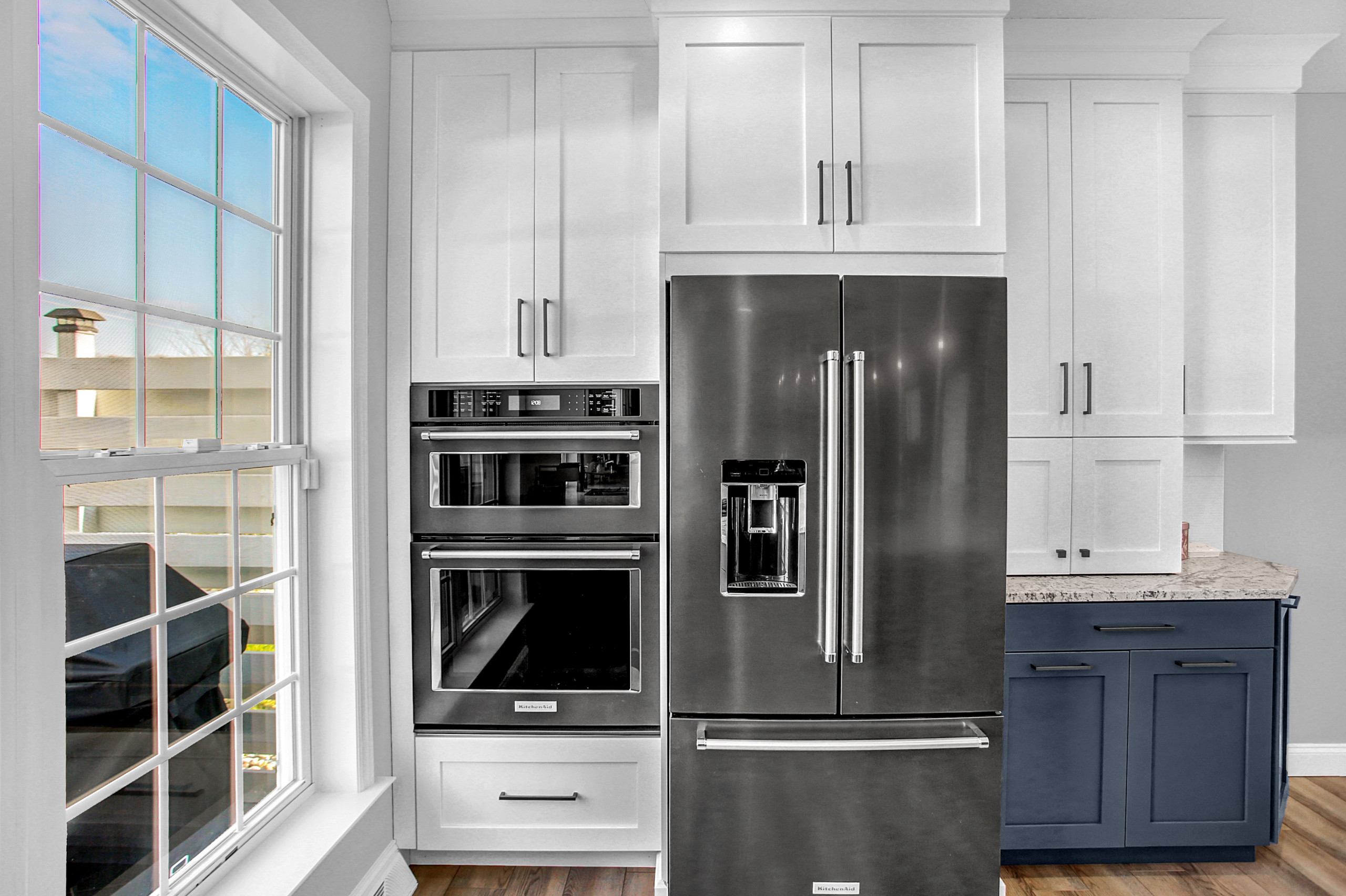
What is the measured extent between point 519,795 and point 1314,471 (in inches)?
123

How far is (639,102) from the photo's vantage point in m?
2.07

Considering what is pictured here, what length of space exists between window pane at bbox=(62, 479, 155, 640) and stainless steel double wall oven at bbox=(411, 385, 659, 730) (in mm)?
799

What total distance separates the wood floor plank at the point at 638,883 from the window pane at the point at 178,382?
5.41 feet

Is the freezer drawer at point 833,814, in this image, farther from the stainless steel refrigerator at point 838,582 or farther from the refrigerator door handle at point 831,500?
the refrigerator door handle at point 831,500

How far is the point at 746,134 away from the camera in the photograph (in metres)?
1.88

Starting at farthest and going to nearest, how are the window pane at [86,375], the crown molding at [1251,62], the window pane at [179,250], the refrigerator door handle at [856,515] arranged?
the crown molding at [1251,62], the refrigerator door handle at [856,515], the window pane at [179,250], the window pane at [86,375]

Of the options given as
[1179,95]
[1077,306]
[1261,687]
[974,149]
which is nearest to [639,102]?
[974,149]

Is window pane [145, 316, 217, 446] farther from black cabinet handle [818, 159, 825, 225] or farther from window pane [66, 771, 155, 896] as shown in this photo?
black cabinet handle [818, 159, 825, 225]

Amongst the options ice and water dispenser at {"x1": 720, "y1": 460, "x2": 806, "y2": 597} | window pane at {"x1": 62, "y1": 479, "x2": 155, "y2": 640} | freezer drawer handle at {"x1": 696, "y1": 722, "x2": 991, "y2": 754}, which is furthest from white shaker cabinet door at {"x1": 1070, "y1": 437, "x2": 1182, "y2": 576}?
window pane at {"x1": 62, "y1": 479, "x2": 155, "y2": 640}

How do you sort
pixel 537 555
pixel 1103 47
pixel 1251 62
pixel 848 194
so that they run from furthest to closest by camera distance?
pixel 1251 62
pixel 1103 47
pixel 537 555
pixel 848 194

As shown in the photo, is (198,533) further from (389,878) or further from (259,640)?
(389,878)

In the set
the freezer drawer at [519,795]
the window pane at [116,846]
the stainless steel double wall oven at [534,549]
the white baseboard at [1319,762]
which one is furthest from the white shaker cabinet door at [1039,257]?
the window pane at [116,846]

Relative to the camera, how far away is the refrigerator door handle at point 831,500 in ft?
5.65

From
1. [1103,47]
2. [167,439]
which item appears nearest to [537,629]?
[167,439]
